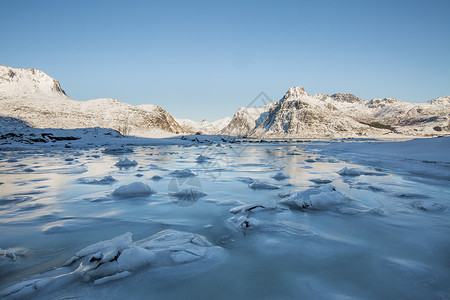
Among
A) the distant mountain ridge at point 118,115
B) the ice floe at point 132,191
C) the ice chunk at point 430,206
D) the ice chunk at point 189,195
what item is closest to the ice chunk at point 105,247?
the ice chunk at point 189,195

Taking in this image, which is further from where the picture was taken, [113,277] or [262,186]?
[262,186]

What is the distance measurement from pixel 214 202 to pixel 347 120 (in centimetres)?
13998

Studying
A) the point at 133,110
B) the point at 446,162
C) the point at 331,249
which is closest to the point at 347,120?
the point at 133,110

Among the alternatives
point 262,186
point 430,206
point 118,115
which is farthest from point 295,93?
point 430,206

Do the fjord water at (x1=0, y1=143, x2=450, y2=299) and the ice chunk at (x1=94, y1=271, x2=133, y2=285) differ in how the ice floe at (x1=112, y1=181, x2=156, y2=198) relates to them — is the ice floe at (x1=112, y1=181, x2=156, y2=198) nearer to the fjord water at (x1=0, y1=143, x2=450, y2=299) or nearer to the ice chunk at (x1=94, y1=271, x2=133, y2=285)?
the fjord water at (x1=0, y1=143, x2=450, y2=299)

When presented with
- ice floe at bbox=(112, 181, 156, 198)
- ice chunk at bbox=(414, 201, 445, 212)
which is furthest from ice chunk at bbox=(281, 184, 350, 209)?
ice floe at bbox=(112, 181, 156, 198)

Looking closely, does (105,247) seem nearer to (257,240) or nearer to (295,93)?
(257,240)

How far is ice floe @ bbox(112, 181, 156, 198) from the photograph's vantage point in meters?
4.37

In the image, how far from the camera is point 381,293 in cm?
152

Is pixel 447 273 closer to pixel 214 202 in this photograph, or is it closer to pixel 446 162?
pixel 214 202

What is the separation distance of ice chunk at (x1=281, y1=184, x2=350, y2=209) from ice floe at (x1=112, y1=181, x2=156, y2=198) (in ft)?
8.75

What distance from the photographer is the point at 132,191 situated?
4.40 meters

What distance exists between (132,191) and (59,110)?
62.0 meters

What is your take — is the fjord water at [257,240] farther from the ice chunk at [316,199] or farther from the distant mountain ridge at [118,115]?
the distant mountain ridge at [118,115]
